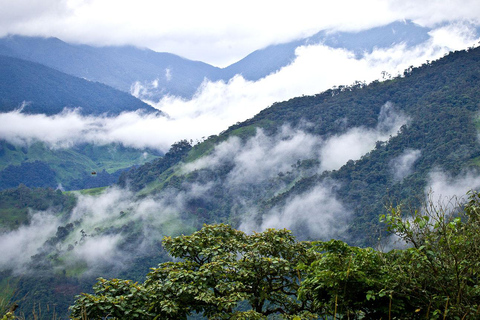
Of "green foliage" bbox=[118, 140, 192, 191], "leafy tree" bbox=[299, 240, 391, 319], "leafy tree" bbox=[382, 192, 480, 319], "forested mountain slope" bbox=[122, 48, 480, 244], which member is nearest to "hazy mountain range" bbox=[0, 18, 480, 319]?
"forested mountain slope" bbox=[122, 48, 480, 244]

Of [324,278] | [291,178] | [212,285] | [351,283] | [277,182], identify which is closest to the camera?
[324,278]

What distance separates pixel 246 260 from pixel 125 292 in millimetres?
2863

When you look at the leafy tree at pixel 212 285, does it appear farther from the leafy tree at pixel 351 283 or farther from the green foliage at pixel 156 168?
the green foliage at pixel 156 168

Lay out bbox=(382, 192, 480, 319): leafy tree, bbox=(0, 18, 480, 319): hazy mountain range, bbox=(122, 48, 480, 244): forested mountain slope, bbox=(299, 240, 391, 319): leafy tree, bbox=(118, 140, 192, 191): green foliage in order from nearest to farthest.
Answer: bbox=(382, 192, 480, 319): leafy tree
bbox=(299, 240, 391, 319): leafy tree
bbox=(0, 18, 480, 319): hazy mountain range
bbox=(122, 48, 480, 244): forested mountain slope
bbox=(118, 140, 192, 191): green foliage

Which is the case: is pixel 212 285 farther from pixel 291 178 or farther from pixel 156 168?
pixel 156 168

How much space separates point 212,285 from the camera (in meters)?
9.78

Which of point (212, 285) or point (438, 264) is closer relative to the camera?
point (438, 264)

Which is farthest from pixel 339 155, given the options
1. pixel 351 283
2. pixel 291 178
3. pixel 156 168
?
pixel 351 283

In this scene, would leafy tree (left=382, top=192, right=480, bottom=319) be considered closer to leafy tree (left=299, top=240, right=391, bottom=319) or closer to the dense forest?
leafy tree (left=299, top=240, right=391, bottom=319)

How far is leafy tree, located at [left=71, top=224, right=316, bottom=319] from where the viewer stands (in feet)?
28.6

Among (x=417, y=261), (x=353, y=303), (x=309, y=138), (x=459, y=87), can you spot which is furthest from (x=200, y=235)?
(x=309, y=138)

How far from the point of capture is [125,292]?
9.42 metres

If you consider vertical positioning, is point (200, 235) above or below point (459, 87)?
above

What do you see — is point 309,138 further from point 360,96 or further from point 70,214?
point 70,214
